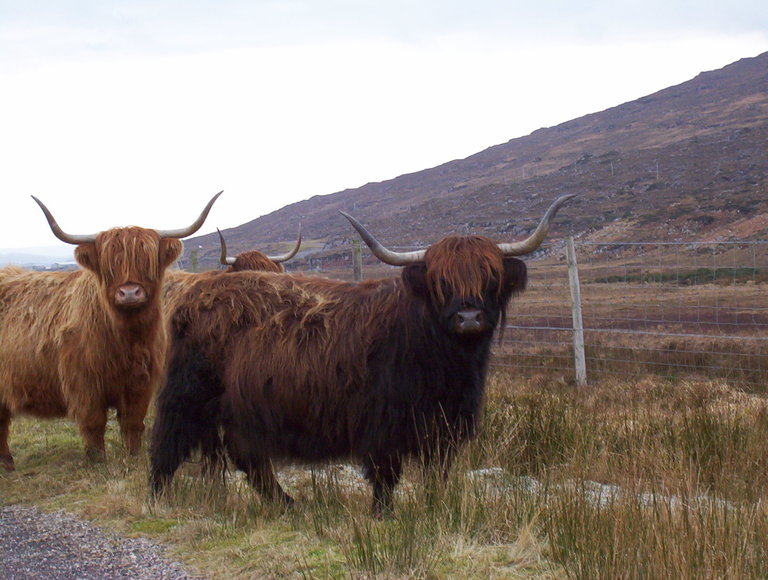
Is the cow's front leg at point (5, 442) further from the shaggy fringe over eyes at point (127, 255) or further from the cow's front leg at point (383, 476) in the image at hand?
the cow's front leg at point (383, 476)

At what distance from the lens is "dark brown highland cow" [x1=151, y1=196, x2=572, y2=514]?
13.2ft

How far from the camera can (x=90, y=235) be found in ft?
18.4

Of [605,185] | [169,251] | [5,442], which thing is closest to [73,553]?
[169,251]

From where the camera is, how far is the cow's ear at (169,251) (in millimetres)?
5711

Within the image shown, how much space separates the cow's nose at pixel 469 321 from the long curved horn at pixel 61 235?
294 cm

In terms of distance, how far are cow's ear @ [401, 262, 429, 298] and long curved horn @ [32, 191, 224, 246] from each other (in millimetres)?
2176

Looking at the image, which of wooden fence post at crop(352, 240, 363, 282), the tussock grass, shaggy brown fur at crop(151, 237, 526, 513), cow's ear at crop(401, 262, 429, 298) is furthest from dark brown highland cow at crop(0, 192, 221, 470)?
wooden fence post at crop(352, 240, 363, 282)

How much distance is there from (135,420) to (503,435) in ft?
8.67

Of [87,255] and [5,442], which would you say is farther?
[5,442]

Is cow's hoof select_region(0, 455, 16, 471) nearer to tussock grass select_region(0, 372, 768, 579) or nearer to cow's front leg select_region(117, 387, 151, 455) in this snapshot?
tussock grass select_region(0, 372, 768, 579)

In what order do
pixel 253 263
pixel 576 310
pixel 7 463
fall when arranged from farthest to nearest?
pixel 576 310
pixel 253 263
pixel 7 463

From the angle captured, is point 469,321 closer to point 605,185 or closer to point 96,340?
point 96,340

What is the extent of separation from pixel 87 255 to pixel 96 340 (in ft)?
2.01

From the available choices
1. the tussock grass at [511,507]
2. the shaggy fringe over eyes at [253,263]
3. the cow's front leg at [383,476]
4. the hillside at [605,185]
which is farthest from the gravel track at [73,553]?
the hillside at [605,185]
